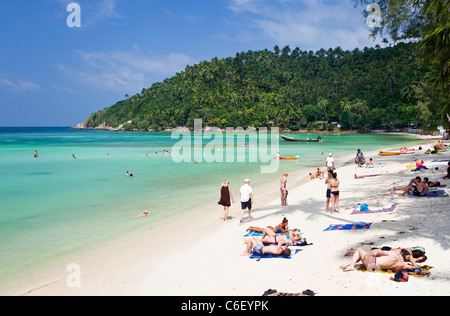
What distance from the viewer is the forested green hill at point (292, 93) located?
376 feet

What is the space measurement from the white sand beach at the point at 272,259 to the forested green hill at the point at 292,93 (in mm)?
97078

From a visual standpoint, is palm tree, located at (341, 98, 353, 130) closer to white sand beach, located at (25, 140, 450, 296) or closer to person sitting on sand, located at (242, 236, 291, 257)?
white sand beach, located at (25, 140, 450, 296)

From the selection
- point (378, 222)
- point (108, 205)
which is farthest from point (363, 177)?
point (108, 205)

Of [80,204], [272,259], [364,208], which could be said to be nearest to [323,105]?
[80,204]

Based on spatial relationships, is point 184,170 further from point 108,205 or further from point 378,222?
point 378,222

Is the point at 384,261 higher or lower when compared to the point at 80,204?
higher

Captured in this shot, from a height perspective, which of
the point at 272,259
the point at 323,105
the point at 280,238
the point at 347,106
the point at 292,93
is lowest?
the point at 272,259

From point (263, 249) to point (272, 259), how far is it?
1.05 ft

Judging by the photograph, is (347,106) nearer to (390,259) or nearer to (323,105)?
(323,105)

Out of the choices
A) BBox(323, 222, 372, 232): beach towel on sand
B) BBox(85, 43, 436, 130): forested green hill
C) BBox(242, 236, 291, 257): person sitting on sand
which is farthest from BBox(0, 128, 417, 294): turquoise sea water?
BBox(85, 43, 436, 130): forested green hill

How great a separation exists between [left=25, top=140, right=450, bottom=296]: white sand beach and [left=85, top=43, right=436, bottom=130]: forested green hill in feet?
318

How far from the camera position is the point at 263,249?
7.88m

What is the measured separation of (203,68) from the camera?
6865 inches

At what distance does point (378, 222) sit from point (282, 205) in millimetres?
4574
